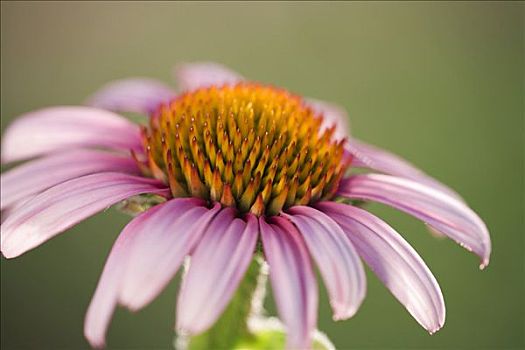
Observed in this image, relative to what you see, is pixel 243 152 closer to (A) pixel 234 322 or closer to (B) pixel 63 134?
(A) pixel 234 322

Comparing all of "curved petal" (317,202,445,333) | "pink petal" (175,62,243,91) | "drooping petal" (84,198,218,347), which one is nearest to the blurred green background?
"pink petal" (175,62,243,91)

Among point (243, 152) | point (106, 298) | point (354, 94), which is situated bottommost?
point (354, 94)

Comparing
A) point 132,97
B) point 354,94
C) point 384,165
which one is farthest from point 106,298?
point 354,94

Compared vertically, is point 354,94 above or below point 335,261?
below

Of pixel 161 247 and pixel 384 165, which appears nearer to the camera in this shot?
pixel 161 247

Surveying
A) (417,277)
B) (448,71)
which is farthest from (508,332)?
(417,277)

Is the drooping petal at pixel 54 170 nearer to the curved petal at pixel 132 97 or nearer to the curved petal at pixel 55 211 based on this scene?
the curved petal at pixel 55 211
